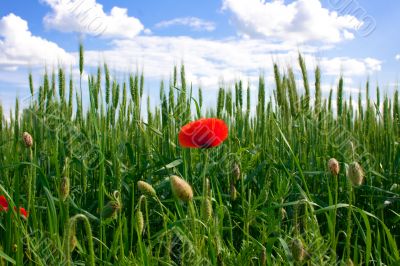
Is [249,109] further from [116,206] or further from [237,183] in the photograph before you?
[116,206]

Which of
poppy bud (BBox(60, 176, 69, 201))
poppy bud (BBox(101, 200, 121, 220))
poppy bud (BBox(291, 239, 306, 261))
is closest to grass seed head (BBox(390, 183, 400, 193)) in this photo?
poppy bud (BBox(291, 239, 306, 261))

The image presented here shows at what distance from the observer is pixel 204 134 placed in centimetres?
155

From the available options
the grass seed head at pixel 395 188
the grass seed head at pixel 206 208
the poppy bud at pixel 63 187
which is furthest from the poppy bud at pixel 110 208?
Answer: the grass seed head at pixel 395 188

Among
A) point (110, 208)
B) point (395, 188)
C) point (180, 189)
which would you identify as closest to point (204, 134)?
point (110, 208)

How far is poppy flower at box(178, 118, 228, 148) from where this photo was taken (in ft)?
5.09

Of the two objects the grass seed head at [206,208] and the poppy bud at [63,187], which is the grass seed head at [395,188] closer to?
the grass seed head at [206,208]

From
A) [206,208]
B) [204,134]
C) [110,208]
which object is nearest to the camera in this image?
[206,208]

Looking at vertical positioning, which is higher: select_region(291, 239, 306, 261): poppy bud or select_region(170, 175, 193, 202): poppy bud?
select_region(170, 175, 193, 202): poppy bud

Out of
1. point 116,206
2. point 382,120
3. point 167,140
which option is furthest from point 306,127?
point 116,206

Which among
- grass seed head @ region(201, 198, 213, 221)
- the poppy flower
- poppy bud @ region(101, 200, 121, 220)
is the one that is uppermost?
the poppy flower

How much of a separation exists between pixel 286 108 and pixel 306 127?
0.34 meters

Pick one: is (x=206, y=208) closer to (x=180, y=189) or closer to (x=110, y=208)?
Result: (x=180, y=189)

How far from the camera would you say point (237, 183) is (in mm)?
2137

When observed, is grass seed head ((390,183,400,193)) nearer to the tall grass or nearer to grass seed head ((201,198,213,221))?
the tall grass
